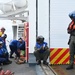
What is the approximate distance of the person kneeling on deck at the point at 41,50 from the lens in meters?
9.14

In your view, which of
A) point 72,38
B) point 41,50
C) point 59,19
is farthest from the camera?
point 59,19

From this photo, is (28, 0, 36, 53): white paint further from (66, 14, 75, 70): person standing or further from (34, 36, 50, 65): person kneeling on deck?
(66, 14, 75, 70): person standing

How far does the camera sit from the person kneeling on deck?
914 centimetres

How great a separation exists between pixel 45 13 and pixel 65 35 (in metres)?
1.01

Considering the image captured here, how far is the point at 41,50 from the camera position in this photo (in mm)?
9273

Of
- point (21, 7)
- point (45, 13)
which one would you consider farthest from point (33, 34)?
point (21, 7)

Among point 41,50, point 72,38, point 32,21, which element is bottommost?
point 41,50

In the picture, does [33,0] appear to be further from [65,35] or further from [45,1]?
[65,35]

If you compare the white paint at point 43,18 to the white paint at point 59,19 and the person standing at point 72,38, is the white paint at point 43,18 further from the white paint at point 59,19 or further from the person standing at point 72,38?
the person standing at point 72,38

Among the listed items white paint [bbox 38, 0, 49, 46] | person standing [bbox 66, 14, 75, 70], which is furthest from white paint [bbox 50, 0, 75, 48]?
person standing [bbox 66, 14, 75, 70]

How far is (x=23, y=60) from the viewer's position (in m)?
10.7

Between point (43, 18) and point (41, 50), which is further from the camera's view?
point (43, 18)

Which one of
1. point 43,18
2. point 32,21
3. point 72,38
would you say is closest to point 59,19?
point 43,18

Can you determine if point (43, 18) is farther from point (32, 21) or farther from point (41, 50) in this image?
point (41, 50)
